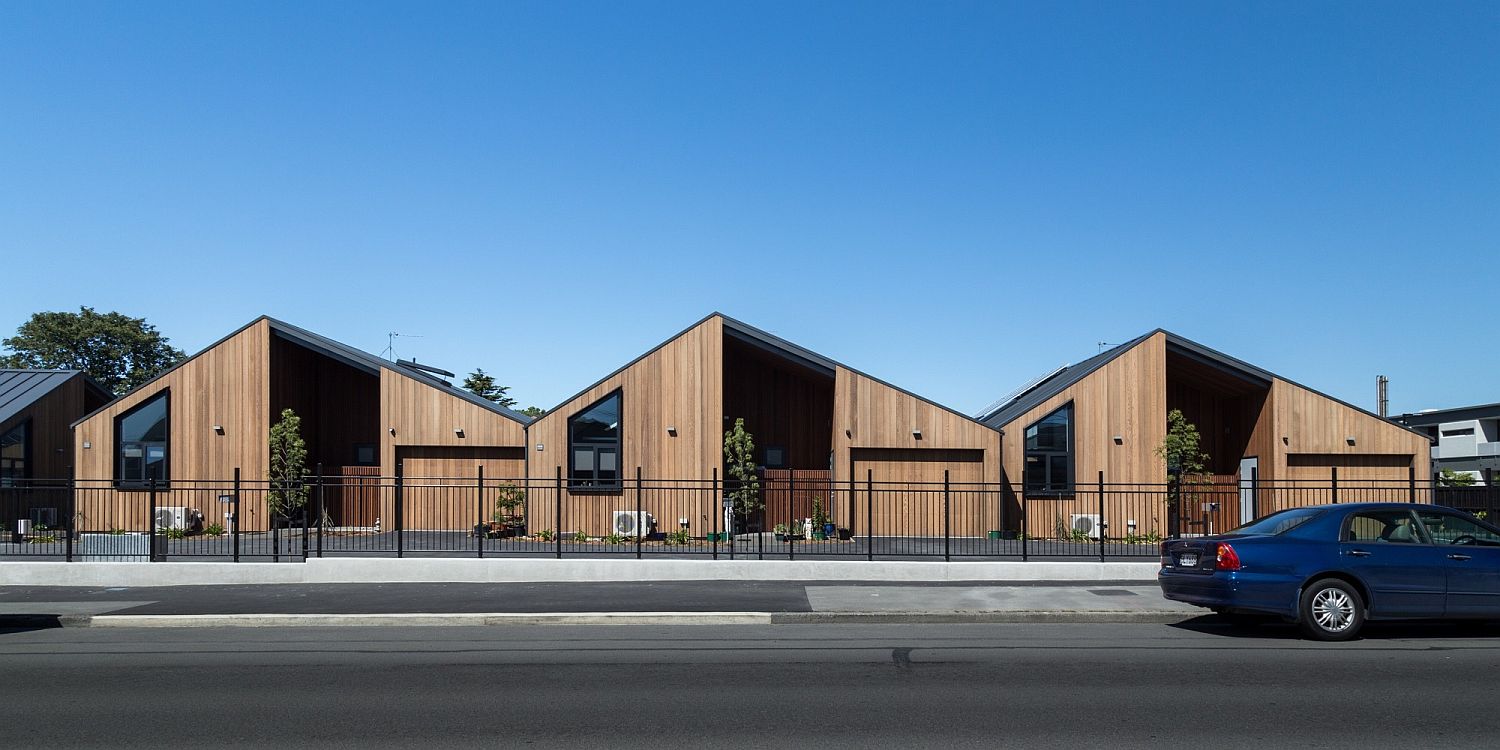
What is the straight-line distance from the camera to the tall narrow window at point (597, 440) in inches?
1130

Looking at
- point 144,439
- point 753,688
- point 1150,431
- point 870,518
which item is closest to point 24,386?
point 144,439

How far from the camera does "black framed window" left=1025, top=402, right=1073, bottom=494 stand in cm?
2928

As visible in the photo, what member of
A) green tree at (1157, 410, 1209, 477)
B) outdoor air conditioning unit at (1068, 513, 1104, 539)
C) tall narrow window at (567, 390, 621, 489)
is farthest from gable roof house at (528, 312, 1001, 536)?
green tree at (1157, 410, 1209, 477)

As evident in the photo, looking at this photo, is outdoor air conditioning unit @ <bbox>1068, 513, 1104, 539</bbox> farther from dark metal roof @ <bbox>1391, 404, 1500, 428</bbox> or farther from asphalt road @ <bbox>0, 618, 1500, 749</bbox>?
dark metal roof @ <bbox>1391, 404, 1500, 428</bbox>

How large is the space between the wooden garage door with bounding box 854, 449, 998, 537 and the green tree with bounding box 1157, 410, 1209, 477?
15.1ft

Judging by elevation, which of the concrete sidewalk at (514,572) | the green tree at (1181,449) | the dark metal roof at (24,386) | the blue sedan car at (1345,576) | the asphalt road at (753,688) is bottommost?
the concrete sidewalk at (514,572)

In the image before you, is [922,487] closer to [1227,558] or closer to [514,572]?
[514,572]

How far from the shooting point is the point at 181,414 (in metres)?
29.9

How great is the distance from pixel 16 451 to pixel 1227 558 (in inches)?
1213

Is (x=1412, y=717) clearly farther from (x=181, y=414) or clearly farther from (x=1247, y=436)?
(x=181, y=414)

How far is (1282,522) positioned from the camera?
12602 millimetres

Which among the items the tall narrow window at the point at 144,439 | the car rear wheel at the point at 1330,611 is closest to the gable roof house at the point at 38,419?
the tall narrow window at the point at 144,439

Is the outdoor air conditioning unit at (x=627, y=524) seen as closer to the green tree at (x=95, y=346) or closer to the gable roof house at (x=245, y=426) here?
the gable roof house at (x=245, y=426)

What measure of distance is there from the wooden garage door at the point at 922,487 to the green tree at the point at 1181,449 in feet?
15.1
